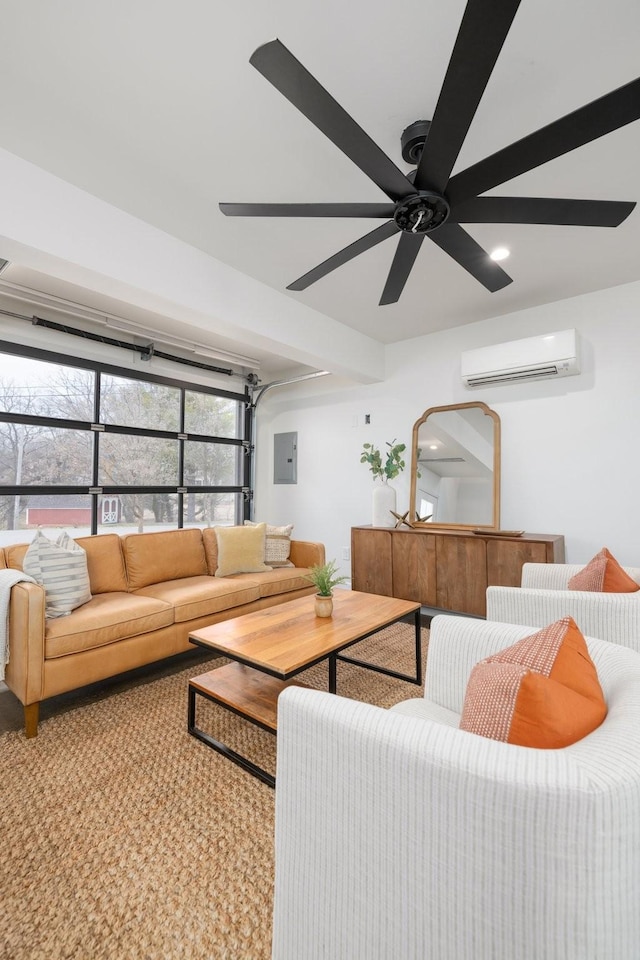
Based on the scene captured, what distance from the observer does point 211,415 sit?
4844 mm

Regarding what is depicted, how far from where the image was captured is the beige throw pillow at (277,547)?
3.99 meters

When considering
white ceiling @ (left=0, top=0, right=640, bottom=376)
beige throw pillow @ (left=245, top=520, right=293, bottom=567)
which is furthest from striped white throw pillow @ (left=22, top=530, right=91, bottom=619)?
white ceiling @ (left=0, top=0, right=640, bottom=376)

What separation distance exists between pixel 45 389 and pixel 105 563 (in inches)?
60.0

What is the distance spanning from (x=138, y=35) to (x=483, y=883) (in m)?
2.45

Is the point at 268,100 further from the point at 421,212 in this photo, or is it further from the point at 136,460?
the point at 136,460

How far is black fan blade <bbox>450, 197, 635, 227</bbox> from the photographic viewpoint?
161 centimetres

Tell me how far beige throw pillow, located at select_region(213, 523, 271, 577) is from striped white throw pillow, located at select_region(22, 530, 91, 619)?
1.18 meters

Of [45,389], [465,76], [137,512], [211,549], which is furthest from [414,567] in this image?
[45,389]

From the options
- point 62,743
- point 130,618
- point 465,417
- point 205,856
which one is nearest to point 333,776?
point 205,856

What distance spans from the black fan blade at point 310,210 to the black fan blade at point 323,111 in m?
0.09

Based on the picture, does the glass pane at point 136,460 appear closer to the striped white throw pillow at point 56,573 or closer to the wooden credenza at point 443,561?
the striped white throw pillow at point 56,573

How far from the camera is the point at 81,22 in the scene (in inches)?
57.1

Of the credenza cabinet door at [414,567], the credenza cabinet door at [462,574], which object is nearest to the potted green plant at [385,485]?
the credenza cabinet door at [414,567]

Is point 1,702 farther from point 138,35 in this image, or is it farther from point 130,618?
point 138,35
